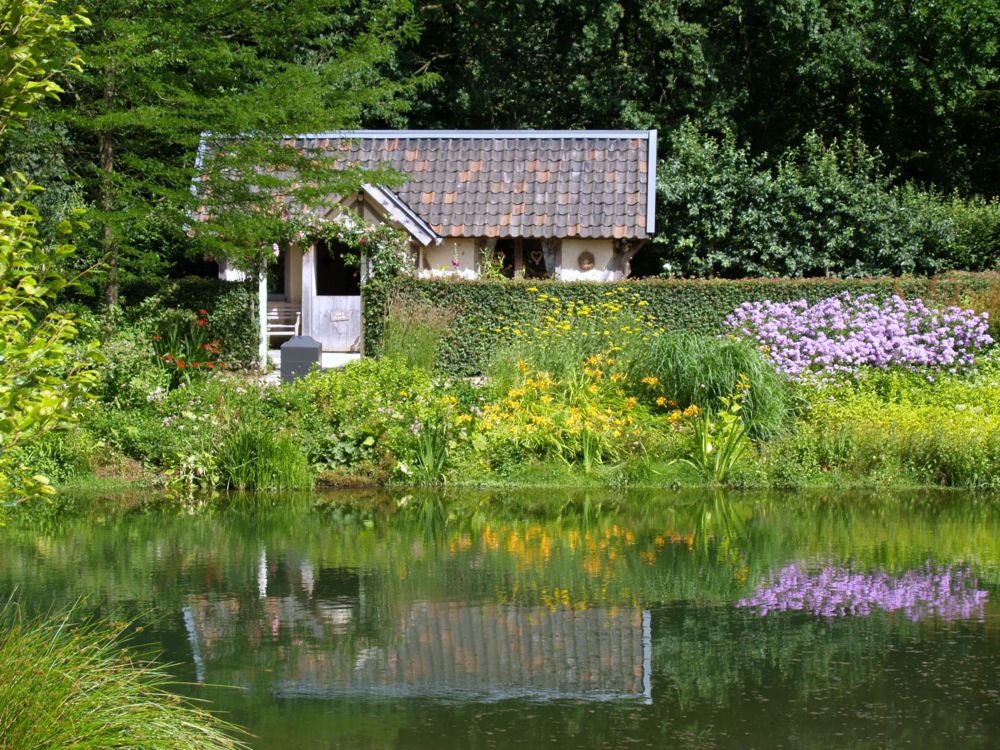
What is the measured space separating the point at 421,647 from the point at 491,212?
A: 17.2 meters

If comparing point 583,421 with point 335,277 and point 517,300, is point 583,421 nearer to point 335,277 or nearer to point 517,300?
point 517,300

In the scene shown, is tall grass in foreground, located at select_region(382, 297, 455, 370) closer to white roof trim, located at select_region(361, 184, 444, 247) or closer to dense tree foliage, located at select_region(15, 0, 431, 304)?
dense tree foliage, located at select_region(15, 0, 431, 304)

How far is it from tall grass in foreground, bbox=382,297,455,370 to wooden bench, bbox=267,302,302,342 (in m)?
5.44

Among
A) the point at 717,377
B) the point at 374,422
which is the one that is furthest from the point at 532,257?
the point at 374,422

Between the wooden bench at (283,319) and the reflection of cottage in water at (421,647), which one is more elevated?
the wooden bench at (283,319)

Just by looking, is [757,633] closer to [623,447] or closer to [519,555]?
[519,555]

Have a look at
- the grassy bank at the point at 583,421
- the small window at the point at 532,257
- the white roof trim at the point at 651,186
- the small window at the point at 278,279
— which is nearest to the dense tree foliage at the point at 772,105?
the white roof trim at the point at 651,186

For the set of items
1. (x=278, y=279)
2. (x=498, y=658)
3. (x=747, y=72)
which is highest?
(x=747, y=72)

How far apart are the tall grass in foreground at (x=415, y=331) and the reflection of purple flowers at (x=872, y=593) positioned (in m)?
8.45

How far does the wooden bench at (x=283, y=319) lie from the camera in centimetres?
2478

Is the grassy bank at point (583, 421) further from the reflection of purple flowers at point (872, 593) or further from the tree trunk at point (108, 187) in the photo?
the reflection of purple flowers at point (872, 593)

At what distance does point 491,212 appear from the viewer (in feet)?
81.5

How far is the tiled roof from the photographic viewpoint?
24.5m

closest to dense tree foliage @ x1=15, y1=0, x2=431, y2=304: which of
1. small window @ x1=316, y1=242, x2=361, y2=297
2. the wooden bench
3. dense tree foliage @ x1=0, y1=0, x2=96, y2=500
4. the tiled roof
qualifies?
the tiled roof
